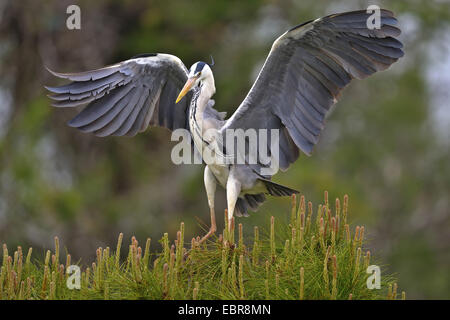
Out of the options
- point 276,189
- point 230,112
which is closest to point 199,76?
point 276,189

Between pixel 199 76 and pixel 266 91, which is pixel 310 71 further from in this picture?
pixel 199 76

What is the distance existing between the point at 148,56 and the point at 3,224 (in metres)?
5.44

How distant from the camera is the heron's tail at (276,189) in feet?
13.8

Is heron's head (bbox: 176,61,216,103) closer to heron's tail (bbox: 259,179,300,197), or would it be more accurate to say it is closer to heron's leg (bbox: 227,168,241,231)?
heron's leg (bbox: 227,168,241,231)

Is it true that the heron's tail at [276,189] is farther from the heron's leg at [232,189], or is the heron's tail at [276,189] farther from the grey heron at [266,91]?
the heron's leg at [232,189]

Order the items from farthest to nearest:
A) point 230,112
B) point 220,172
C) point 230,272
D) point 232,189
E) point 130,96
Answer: point 230,112 → point 130,96 → point 220,172 → point 232,189 → point 230,272

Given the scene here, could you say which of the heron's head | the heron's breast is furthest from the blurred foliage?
the heron's head

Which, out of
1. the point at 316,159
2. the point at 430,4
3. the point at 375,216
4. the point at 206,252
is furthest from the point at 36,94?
the point at 206,252

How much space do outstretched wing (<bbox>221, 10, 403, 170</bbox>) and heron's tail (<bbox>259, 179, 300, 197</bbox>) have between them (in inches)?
7.1

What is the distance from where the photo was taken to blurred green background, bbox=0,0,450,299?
35.1 feet

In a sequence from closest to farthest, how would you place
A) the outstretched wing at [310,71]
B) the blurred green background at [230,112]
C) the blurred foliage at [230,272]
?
the blurred foliage at [230,272] < the outstretched wing at [310,71] < the blurred green background at [230,112]

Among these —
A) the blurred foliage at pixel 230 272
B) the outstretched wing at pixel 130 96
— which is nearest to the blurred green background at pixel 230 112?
the outstretched wing at pixel 130 96

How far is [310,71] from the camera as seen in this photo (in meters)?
4.33

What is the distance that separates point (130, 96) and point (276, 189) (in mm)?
1140
